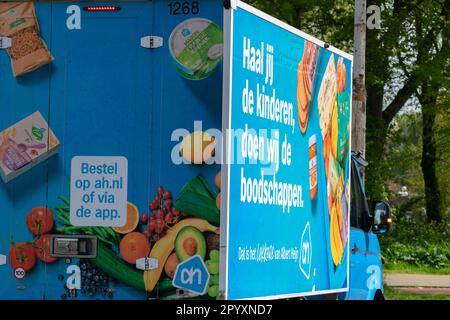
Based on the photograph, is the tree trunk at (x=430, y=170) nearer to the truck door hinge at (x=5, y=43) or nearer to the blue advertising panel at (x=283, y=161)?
the blue advertising panel at (x=283, y=161)

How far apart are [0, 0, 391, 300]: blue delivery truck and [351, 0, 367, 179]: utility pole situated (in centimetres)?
1153

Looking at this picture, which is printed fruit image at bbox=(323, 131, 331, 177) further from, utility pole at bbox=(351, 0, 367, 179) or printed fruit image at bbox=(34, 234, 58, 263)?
utility pole at bbox=(351, 0, 367, 179)

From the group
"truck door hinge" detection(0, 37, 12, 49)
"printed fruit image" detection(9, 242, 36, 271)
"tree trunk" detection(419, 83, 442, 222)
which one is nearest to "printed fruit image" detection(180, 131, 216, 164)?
"printed fruit image" detection(9, 242, 36, 271)

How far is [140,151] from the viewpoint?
8234 millimetres

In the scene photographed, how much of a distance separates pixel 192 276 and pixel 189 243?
23cm

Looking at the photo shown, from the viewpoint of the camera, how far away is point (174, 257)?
317 inches

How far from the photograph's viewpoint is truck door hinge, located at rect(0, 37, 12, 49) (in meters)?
8.46

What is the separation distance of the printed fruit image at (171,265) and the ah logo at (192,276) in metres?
0.02

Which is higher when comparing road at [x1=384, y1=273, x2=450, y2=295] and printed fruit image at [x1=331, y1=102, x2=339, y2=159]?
printed fruit image at [x1=331, y1=102, x2=339, y2=159]

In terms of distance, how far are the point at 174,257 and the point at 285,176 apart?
1304 mm

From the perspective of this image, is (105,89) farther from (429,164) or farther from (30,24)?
(429,164)

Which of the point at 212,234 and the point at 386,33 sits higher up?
the point at 386,33

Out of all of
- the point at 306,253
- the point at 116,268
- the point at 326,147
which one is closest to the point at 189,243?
the point at 116,268
